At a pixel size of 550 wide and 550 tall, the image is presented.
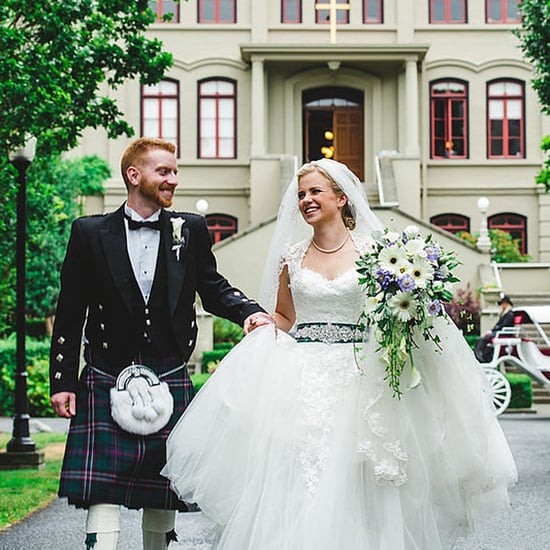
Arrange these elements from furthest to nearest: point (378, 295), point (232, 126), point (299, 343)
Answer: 1. point (232, 126)
2. point (299, 343)
3. point (378, 295)

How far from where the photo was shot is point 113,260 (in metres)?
6.04

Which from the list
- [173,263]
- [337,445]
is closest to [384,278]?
[337,445]

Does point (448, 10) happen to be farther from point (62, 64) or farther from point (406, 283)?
point (406, 283)

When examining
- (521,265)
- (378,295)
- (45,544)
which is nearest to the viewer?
(378,295)

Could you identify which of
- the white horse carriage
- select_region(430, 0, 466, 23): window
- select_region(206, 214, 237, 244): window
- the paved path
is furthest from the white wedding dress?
select_region(430, 0, 466, 23): window

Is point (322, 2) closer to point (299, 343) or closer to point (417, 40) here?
point (417, 40)

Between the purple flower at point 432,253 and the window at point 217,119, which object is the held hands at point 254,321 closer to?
the purple flower at point 432,253

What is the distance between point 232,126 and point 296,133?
1.86 m

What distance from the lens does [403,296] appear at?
228 inches

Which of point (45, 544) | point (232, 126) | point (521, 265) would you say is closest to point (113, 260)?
point (45, 544)

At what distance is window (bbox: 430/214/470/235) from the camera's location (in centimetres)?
3461

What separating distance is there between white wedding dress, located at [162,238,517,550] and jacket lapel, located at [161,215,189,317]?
479 mm

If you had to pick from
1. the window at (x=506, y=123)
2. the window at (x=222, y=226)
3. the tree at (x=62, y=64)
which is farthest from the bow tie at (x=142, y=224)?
the window at (x=506, y=123)

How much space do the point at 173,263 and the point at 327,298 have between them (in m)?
0.84
